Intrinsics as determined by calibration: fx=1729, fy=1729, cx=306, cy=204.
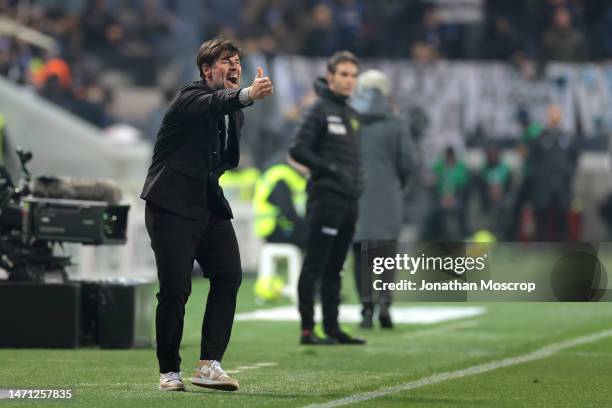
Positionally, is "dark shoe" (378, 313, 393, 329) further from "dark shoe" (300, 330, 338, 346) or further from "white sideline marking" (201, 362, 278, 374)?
"white sideline marking" (201, 362, 278, 374)

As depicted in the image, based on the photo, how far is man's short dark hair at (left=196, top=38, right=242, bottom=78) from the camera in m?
9.23

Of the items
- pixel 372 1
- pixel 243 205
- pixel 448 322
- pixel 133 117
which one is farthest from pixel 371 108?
pixel 372 1

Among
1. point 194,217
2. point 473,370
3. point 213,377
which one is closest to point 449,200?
point 473,370

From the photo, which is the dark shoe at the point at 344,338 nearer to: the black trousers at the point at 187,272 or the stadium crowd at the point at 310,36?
the black trousers at the point at 187,272

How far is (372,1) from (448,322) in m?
16.1

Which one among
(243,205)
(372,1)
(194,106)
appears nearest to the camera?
(194,106)

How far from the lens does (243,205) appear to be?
23359mm

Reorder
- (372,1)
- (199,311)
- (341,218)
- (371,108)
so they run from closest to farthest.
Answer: (341,218), (371,108), (199,311), (372,1)

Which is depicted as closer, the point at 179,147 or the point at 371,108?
the point at 179,147

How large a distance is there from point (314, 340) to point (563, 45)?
1753cm

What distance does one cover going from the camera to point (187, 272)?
9281mm

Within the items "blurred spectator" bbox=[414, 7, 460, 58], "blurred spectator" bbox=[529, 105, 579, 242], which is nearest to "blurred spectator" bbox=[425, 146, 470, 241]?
"blurred spectator" bbox=[529, 105, 579, 242]

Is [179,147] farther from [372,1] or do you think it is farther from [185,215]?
[372,1]

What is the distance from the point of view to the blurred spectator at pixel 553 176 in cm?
2789
